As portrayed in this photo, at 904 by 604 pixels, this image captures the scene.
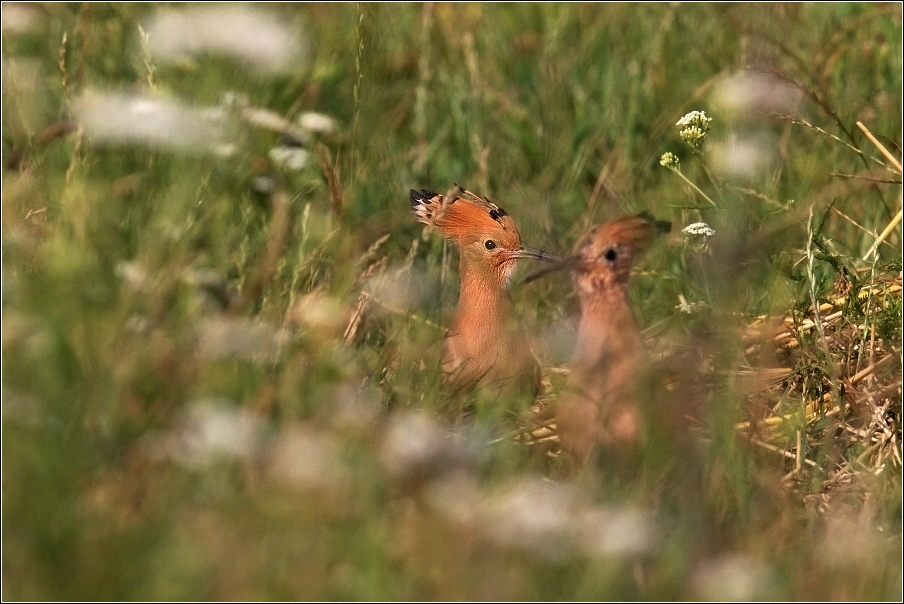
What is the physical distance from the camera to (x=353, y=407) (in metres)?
2.77

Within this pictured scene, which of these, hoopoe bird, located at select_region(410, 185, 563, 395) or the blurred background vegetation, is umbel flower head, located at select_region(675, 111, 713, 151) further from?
hoopoe bird, located at select_region(410, 185, 563, 395)

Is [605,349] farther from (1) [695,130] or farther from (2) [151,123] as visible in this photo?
(2) [151,123]

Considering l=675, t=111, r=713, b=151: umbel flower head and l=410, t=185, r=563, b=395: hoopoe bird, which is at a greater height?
l=675, t=111, r=713, b=151: umbel flower head

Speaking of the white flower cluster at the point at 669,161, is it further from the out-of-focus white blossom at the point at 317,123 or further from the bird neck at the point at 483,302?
the out-of-focus white blossom at the point at 317,123

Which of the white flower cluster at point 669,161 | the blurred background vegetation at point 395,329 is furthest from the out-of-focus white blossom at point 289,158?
the white flower cluster at point 669,161

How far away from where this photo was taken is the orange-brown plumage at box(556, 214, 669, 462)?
2885 mm

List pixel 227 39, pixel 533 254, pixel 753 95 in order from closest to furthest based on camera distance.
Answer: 1. pixel 227 39
2. pixel 533 254
3. pixel 753 95

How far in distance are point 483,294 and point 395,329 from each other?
1.81 feet

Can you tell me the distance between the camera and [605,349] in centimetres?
303

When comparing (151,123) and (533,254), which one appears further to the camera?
(533,254)

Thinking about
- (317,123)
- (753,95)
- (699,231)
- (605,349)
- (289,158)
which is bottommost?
(605,349)

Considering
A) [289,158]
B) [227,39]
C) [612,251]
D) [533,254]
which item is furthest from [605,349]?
[289,158]

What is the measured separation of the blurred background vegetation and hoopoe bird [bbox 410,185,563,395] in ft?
0.48

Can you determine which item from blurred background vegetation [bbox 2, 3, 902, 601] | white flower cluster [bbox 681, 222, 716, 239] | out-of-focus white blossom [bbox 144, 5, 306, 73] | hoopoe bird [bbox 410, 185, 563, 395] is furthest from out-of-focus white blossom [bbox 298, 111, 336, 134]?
white flower cluster [bbox 681, 222, 716, 239]
